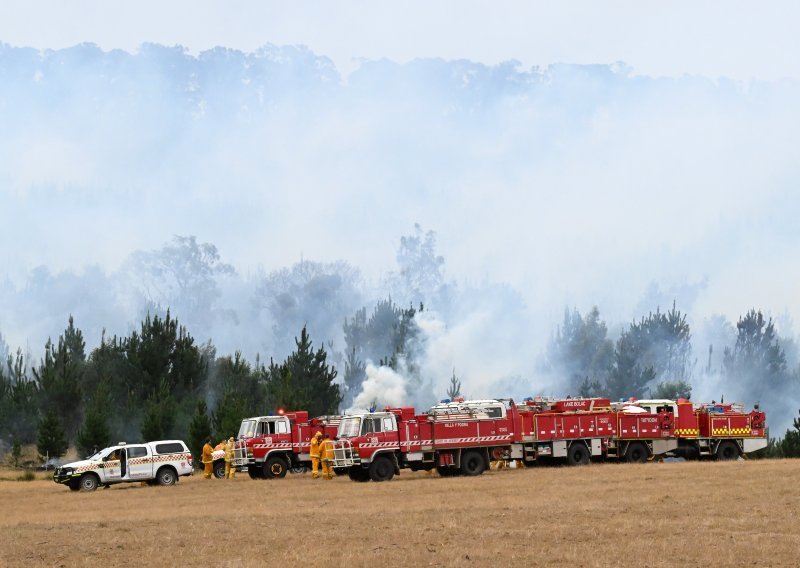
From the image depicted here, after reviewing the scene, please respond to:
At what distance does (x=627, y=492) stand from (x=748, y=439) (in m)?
20.8

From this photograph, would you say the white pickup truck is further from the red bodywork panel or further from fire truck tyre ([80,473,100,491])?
the red bodywork panel

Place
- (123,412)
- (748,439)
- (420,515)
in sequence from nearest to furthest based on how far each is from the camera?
(420,515) → (748,439) → (123,412)

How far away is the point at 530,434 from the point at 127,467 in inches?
641

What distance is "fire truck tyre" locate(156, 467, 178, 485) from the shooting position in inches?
1784

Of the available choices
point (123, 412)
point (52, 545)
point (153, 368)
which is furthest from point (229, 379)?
point (52, 545)

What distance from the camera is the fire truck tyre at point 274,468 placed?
1842 inches

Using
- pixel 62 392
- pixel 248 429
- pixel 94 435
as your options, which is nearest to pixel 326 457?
pixel 248 429

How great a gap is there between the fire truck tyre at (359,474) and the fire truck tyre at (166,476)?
8.00 meters

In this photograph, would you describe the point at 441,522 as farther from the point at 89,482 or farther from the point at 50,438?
the point at 50,438

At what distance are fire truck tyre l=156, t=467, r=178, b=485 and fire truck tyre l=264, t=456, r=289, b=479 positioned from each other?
374 cm

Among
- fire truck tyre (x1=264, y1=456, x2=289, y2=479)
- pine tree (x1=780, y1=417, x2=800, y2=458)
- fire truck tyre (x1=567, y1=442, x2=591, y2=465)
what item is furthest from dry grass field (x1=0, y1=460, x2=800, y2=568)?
pine tree (x1=780, y1=417, x2=800, y2=458)

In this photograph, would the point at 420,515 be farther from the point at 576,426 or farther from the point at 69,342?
the point at 69,342

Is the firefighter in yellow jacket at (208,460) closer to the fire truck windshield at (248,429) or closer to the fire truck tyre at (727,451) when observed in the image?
the fire truck windshield at (248,429)

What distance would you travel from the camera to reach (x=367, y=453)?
41438 millimetres
